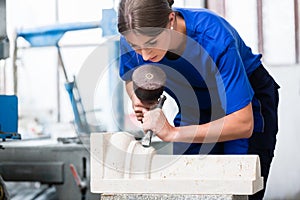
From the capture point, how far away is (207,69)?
114cm

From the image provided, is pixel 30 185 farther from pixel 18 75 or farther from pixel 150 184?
pixel 150 184

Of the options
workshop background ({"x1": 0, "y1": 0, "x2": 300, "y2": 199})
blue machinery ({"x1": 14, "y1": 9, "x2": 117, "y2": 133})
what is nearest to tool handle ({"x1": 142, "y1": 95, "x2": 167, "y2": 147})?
workshop background ({"x1": 0, "y1": 0, "x2": 300, "y2": 199})

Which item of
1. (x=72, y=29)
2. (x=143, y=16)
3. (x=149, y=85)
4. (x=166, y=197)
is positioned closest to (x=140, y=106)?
(x=149, y=85)

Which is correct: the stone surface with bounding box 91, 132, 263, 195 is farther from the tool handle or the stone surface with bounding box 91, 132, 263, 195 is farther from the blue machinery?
the blue machinery

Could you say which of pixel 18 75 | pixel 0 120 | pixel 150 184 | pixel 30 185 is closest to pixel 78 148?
pixel 30 185

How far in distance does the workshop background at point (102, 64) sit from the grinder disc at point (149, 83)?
3.37 feet

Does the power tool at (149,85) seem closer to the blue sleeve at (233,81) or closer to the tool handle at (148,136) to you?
the tool handle at (148,136)

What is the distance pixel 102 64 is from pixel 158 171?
4.16ft

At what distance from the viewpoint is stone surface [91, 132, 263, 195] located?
2.82 feet

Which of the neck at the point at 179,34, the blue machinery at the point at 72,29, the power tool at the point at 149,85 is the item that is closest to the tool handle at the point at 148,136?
the power tool at the point at 149,85

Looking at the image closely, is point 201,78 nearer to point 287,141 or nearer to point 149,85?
point 149,85

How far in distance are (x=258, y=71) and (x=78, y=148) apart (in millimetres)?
1235

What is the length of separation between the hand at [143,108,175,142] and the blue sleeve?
4.9 inches

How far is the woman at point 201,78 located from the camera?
3.43 feet
